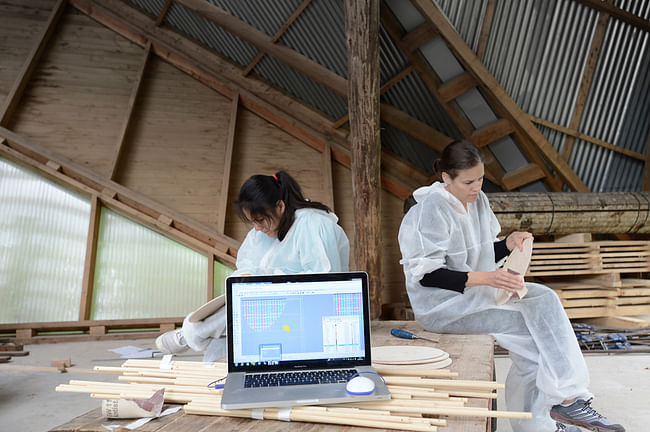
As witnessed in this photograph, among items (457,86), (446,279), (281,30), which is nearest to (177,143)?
(281,30)

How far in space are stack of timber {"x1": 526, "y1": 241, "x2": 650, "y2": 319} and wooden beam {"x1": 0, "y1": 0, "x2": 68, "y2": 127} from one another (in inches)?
233

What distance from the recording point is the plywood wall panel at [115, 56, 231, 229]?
5980 millimetres

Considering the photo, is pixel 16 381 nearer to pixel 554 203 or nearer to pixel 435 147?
pixel 435 147

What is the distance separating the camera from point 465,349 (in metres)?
1.71

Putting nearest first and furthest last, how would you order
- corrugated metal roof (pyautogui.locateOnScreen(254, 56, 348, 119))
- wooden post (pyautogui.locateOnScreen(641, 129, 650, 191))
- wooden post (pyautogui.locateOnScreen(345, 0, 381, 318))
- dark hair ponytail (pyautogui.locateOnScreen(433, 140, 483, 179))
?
dark hair ponytail (pyautogui.locateOnScreen(433, 140, 483, 179)) → wooden post (pyautogui.locateOnScreen(345, 0, 381, 318)) → wooden post (pyautogui.locateOnScreen(641, 129, 650, 191)) → corrugated metal roof (pyautogui.locateOnScreen(254, 56, 348, 119))

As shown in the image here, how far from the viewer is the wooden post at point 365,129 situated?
13.6ft

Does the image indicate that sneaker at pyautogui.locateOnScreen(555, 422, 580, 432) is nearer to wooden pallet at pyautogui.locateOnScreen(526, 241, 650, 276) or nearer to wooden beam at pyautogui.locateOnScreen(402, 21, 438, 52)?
wooden pallet at pyautogui.locateOnScreen(526, 241, 650, 276)

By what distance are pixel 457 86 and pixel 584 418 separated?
11.0ft

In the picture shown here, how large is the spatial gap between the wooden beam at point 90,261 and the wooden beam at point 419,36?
380 cm

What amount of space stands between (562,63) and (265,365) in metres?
4.31

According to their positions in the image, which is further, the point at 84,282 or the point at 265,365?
the point at 84,282

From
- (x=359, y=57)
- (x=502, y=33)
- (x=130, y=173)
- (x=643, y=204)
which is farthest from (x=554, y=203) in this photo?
(x=130, y=173)

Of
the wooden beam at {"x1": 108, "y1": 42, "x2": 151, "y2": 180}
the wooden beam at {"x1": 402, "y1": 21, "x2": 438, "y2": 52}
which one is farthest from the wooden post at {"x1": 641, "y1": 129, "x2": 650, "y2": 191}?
the wooden beam at {"x1": 108, "y1": 42, "x2": 151, "y2": 180}

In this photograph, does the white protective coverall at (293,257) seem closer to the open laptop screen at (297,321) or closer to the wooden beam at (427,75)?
the open laptop screen at (297,321)
